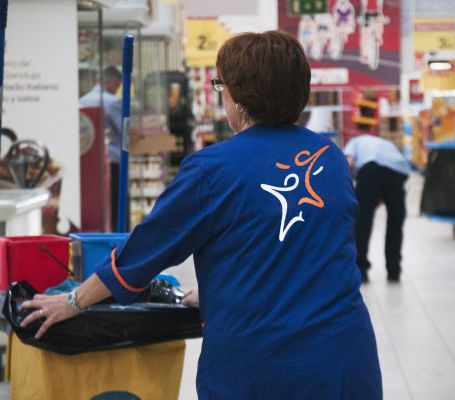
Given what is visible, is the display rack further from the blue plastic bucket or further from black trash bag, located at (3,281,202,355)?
black trash bag, located at (3,281,202,355)

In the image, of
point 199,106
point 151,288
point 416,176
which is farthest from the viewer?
point 416,176

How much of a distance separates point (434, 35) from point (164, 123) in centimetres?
1383

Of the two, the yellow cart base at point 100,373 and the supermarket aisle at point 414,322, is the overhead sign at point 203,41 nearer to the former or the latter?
the supermarket aisle at point 414,322

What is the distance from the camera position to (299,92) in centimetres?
228

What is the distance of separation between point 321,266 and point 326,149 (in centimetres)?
27

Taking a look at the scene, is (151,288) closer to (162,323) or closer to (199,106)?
(162,323)

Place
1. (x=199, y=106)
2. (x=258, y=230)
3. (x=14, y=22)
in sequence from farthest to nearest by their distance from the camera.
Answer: (x=199, y=106) → (x=14, y=22) → (x=258, y=230)

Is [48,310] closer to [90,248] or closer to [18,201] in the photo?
[90,248]

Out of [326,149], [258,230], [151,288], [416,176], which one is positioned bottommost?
[416,176]

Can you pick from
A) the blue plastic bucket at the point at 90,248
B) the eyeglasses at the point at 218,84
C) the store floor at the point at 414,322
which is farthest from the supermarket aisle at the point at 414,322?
the eyeglasses at the point at 218,84

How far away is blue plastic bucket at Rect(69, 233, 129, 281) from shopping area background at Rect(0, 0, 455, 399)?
48 centimetres

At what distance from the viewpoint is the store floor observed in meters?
5.48

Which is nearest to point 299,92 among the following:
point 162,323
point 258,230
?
point 258,230

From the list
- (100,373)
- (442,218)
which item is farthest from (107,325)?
(442,218)
